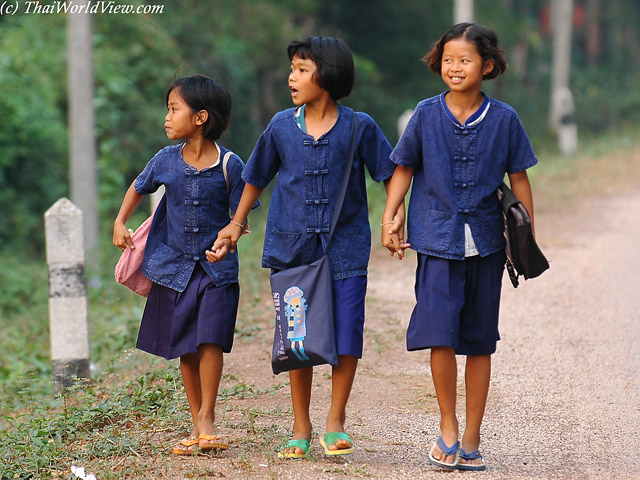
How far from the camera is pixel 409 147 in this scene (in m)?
4.07

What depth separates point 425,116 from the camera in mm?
4098

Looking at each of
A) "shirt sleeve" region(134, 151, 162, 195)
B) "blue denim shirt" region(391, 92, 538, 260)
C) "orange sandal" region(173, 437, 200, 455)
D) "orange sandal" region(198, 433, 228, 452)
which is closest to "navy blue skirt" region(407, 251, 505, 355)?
"blue denim shirt" region(391, 92, 538, 260)

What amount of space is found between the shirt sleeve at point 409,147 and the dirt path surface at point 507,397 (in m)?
1.29

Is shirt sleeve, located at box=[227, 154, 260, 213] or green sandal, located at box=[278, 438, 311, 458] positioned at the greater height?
shirt sleeve, located at box=[227, 154, 260, 213]

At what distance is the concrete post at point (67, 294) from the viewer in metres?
6.57

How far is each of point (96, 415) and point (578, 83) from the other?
107 feet

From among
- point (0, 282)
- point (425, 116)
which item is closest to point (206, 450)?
point (425, 116)

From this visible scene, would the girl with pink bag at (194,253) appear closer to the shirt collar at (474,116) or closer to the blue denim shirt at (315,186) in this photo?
the blue denim shirt at (315,186)

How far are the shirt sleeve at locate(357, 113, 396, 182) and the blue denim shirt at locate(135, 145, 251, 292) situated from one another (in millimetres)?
582

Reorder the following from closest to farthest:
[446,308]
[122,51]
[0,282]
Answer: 1. [446,308]
2. [0,282]
3. [122,51]

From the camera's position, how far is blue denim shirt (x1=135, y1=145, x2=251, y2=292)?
4266mm

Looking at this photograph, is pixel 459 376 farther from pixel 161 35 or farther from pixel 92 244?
pixel 161 35

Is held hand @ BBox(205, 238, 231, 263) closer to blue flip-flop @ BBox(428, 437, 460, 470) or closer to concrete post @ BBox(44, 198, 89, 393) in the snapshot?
blue flip-flop @ BBox(428, 437, 460, 470)

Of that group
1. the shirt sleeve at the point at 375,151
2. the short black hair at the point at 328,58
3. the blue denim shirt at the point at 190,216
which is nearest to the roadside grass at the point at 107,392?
the blue denim shirt at the point at 190,216
